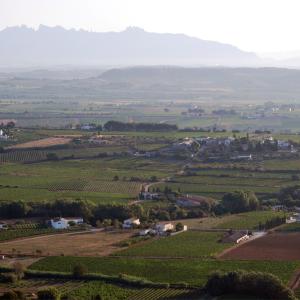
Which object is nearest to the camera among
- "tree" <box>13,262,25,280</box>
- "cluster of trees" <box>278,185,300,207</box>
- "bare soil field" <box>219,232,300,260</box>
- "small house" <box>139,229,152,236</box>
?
"tree" <box>13,262,25,280</box>

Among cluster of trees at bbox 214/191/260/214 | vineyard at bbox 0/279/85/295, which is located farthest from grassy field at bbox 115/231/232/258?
cluster of trees at bbox 214/191/260/214

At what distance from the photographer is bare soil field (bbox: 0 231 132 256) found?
3712 centimetres

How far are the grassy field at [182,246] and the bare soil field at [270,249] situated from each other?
803 millimetres

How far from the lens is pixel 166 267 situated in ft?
110

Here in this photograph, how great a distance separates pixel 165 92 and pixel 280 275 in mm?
139473

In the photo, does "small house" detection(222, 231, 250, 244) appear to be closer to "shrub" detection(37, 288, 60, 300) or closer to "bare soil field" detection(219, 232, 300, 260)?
"bare soil field" detection(219, 232, 300, 260)

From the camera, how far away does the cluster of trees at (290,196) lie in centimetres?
4938

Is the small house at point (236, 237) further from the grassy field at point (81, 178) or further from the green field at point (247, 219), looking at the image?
the grassy field at point (81, 178)

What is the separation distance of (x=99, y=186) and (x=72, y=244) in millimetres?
16382

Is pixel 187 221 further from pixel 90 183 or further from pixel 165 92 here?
pixel 165 92

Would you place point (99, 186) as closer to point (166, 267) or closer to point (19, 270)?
point (166, 267)

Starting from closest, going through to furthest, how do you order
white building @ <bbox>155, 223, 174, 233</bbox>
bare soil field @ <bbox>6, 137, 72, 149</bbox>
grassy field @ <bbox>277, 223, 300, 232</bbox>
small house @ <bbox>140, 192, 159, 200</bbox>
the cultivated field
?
grassy field @ <bbox>277, 223, 300, 232</bbox> → white building @ <bbox>155, 223, 174, 233</bbox> → the cultivated field → small house @ <bbox>140, 192, 159, 200</bbox> → bare soil field @ <bbox>6, 137, 72, 149</bbox>

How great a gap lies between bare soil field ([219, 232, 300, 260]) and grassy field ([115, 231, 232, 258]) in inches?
31.6

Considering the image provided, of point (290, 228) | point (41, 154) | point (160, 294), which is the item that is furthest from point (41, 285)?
point (41, 154)
